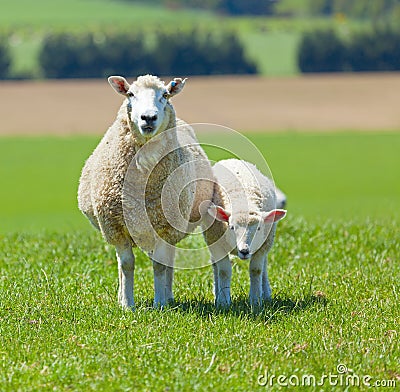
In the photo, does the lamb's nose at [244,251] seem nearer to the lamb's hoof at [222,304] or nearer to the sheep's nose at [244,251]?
the sheep's nose at [244,251]

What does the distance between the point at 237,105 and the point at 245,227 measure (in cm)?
4341

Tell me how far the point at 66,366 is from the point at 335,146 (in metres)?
38.0

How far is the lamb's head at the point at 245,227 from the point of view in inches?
258

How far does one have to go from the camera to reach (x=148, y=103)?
634cm

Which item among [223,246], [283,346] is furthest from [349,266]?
[283,346]

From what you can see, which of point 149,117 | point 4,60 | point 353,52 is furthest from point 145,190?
point 353,52

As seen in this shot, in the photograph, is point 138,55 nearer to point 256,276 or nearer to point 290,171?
point 290,171

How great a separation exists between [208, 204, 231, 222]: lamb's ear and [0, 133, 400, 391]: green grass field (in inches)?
28.1

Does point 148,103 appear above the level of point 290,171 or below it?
above

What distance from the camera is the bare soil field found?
153 ft

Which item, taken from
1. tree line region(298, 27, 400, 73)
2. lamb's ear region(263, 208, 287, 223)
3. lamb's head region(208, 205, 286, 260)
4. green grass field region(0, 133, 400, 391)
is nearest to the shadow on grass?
green grass field region(0, 133, 400, 391)

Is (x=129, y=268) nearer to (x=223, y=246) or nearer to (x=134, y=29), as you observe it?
(x=223, y=246)

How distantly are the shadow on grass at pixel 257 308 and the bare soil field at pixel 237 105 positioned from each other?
121 feet

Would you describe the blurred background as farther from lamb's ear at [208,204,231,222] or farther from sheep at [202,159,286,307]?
lamb's ear at [208,204,231,222]
